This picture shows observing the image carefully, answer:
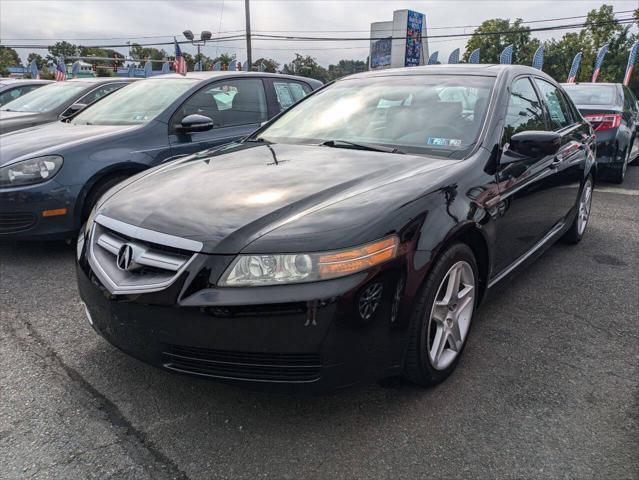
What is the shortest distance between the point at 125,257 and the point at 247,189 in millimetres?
603

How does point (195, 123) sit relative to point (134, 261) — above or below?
above

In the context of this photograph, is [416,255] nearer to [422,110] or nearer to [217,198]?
[217,198]

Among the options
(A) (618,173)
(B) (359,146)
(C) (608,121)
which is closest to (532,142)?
(B) (359,146)

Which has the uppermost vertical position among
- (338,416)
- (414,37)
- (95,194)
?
(414,37)

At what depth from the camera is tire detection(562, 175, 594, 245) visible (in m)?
4.52

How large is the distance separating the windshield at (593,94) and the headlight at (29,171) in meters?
6.99

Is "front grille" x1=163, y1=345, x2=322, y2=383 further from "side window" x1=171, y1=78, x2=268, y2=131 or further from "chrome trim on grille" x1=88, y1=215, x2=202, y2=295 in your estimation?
"side window" x1=171, y1=78, x2=268, y2=131

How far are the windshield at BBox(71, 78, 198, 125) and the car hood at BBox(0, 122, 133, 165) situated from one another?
19cm

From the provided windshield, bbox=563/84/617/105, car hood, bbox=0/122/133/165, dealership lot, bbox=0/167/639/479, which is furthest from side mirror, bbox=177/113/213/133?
windshield, bbox=563/84/617/105

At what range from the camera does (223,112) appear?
5.18m

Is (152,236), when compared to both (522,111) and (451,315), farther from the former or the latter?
(522,111)

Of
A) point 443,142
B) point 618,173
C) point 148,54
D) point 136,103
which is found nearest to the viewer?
point 443,142

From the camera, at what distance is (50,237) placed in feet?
13.2

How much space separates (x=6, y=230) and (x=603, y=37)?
5853cm
